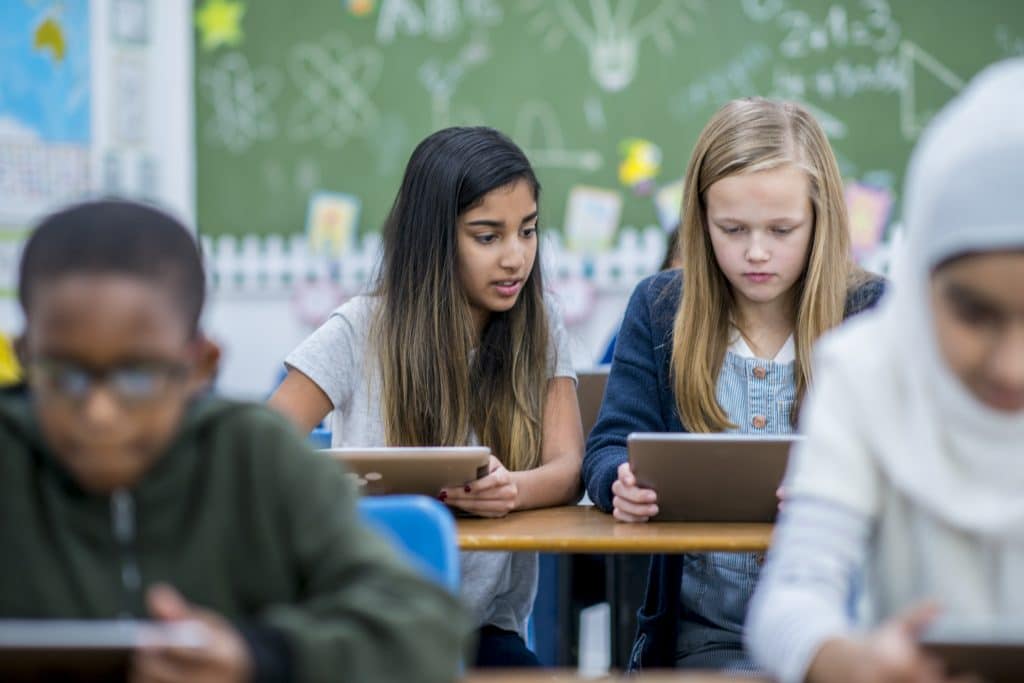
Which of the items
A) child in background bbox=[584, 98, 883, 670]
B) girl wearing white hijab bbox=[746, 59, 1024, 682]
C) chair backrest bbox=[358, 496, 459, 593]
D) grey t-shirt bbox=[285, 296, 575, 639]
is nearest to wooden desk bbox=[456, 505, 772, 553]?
child in background bbox=[584, 98, 883, 670]

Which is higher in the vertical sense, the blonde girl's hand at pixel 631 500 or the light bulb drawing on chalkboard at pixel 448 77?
the light bulb drawing on chalkboard at pixel 448 77

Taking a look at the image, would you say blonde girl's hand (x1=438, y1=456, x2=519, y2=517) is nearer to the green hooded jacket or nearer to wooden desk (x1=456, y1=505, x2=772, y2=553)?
wooden desk (x1=456, y1=505, x2=772, y2=553)

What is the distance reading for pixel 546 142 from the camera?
4.75m

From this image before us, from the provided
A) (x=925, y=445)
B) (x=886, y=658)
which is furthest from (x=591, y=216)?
(x=886, y=658)

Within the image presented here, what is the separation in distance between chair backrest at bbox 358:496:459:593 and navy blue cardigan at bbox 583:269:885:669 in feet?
2.59

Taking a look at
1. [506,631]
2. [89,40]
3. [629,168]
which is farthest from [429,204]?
[89,40]

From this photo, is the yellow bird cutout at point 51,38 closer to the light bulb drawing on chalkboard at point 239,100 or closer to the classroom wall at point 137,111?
the classroom wall at point 137,111

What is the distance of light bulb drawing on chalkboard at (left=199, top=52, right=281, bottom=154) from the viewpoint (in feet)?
16.1

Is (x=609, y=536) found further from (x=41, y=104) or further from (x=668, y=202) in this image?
(x=41, y=104)

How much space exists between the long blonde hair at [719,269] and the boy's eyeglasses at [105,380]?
1.37 metres

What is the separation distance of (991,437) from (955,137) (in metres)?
0.23

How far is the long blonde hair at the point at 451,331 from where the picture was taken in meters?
2.42

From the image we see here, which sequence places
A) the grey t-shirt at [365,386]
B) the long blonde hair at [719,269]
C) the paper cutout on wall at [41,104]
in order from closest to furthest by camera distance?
1. the long blonde hair at [719,269]
2. the grey t-shirt at [365,386]
3. the paper cutout on wall at [41,104]

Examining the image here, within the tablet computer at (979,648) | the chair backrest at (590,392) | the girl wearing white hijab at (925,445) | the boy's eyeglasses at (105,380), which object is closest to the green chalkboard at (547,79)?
the chair backrest at (590,392)
